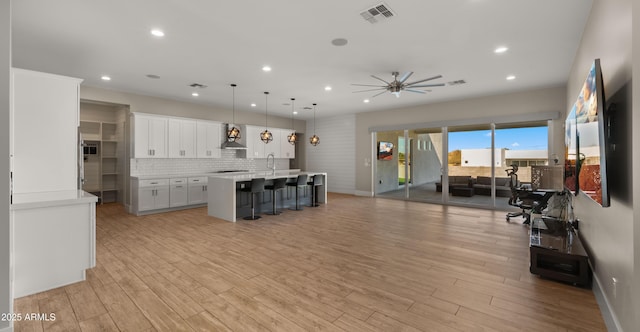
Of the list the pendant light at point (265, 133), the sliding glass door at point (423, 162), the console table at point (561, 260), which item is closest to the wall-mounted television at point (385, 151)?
the sliding glass door at point (423, 162)

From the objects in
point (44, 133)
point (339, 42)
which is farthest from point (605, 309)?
point (44, 133)

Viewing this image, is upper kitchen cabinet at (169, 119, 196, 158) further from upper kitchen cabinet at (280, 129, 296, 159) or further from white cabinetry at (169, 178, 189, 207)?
upper kitchen cabinet at (280, 129, 296, 159)

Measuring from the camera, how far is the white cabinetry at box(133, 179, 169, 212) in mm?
6238

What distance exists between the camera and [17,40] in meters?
3.81

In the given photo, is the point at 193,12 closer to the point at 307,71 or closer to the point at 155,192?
the point at 307,71

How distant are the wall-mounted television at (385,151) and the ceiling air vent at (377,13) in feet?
21.5

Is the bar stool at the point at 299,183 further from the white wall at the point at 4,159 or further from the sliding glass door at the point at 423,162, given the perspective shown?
the white wall at the point at 4,159

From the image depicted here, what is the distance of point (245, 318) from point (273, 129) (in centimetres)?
803

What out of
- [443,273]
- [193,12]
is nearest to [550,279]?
[443,273]

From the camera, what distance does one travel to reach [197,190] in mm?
7242

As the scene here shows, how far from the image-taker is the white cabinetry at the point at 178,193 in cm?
672

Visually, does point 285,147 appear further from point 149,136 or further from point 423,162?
point 423,162

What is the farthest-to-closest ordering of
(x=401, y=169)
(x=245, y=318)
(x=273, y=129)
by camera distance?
(x=401, y=169)
(x=273, y=129)
(x=245, y=318)

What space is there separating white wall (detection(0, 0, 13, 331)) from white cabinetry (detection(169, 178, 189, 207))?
4.94m
